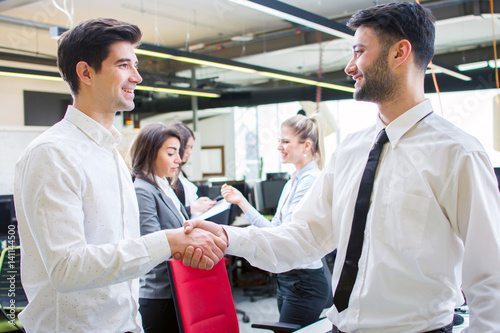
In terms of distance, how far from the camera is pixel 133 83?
1.65m

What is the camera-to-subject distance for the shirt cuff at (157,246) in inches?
54.6

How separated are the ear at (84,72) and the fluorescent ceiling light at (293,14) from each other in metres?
1.33

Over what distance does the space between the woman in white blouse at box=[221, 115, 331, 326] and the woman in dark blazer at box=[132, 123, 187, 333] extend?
61 cm

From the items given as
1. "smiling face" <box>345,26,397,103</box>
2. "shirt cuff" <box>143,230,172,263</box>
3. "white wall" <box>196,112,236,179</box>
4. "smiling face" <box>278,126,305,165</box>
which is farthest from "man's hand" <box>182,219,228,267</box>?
"white wall" <box>196,112,236,179</box>

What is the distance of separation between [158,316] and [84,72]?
4.32 ft

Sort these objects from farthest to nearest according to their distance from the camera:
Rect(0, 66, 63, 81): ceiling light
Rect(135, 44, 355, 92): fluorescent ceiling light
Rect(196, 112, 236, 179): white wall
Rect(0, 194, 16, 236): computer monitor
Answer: Rect(196, 112, 236, 179): white wall < Rect(0, 66, 63, 81): ceiling light < Rect(135, 44, 355, 92): fluorescent ceiling light < Rect(0, 194, 16, 236): computer monitor

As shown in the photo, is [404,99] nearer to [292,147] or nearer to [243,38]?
[292,147]

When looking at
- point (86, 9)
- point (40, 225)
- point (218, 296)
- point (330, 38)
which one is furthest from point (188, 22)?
point (40, 225)

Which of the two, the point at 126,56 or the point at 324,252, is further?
the point at 324,252

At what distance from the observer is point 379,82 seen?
1.44 meters

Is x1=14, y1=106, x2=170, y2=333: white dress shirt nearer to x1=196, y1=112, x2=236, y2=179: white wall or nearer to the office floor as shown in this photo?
the office floor

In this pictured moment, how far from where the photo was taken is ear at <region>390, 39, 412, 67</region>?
1419mm

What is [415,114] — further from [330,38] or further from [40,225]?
[330,38]

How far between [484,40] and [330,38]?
135 inches
